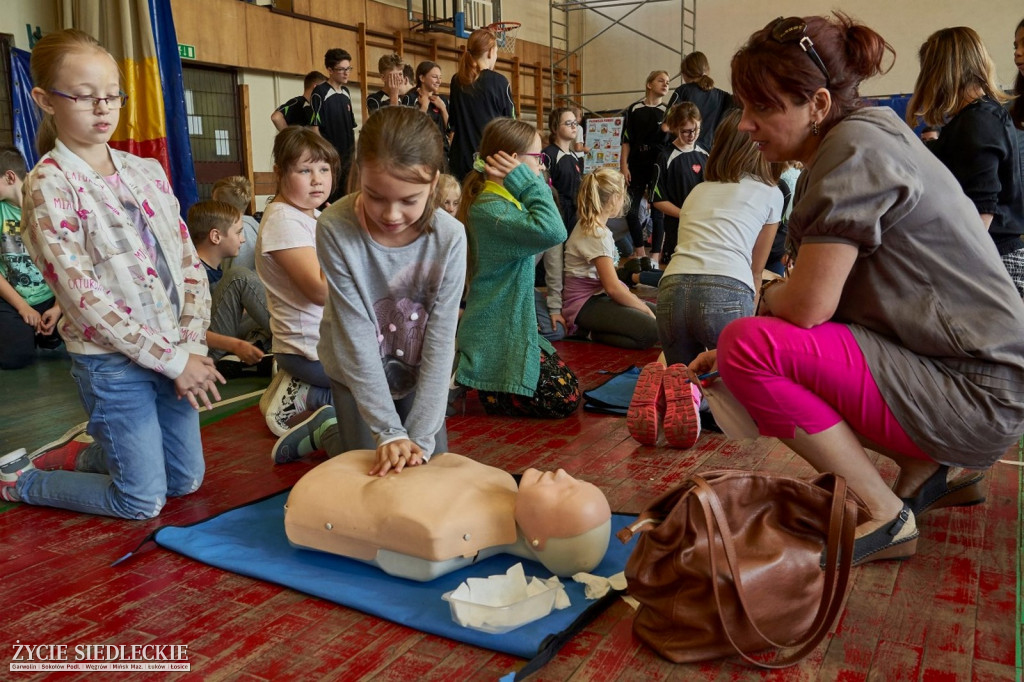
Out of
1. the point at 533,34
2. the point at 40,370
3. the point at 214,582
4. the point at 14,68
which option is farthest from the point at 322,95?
the point at 533,34

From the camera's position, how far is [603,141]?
10.3m

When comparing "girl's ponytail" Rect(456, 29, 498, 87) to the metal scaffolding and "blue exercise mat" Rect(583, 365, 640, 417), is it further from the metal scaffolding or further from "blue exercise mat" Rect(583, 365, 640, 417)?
the metal scaffolding

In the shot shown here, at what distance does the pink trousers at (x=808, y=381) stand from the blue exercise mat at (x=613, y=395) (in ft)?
3.67

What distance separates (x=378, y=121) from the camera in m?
1.85

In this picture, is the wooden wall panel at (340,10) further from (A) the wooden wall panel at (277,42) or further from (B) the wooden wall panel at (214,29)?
(B) the wooden wall panel at (214,29)

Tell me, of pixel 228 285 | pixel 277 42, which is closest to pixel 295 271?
pixel 228 285

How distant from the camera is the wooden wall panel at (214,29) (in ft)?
23.3

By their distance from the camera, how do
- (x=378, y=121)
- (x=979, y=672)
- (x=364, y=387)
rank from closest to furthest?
(x=979, y=672) → (x=378, y=121) → (x=364, y=387)

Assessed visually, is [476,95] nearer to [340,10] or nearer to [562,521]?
[340,10]

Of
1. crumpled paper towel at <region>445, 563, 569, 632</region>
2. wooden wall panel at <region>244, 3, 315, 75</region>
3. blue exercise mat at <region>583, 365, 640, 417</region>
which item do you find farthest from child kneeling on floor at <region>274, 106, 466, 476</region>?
wooden wall panel at <region>244, 3, 315, 75</region>

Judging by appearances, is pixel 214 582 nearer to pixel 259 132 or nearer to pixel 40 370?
pixel 40 370

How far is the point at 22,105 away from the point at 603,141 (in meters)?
6.47

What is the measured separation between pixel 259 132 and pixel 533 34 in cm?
546

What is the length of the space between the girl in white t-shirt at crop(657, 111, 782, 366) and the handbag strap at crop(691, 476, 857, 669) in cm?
147
